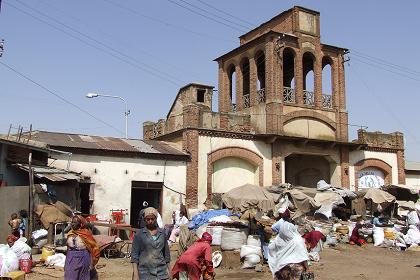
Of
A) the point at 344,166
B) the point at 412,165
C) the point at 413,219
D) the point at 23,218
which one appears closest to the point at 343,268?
the point at 413,219

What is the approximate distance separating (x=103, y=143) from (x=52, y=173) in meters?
4.08

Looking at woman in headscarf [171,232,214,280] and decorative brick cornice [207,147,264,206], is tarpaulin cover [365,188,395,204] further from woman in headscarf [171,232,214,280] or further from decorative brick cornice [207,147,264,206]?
woman in headscarf [171,232,214,280]

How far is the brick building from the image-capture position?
71.4ft

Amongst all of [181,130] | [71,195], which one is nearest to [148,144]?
[181,130]

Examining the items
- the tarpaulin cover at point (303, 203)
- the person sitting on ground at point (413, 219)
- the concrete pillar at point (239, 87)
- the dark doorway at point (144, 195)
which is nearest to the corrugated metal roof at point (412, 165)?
the person sitting on ground at point (413, 219)

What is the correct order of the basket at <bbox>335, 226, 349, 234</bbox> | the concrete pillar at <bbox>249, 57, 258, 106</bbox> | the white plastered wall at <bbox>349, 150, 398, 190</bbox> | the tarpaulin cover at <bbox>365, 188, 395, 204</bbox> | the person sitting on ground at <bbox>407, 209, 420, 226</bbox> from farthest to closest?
the white plastered wall at <bbox>349, 150, 398, 190</bbox>
the concrete pillar at <bbox>249, 57, 258, 106</bbox>
the tarpaulin cover at <bbox>365, 188, 395, 204</bbox>
the person sitting on ground at <bbox>407, 209, 420, 226</bbox>
the basket at <bbox>335, 226, 349, 234</bbox>

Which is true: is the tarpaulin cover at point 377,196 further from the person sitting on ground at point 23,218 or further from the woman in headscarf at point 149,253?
the woman in headscarf at point 149,253

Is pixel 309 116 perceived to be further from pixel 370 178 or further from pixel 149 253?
pixel 149 253

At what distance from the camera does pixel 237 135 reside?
2238cm

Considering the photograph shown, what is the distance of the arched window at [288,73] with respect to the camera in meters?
24.2

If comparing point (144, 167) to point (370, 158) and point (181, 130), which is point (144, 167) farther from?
point (370, 158)

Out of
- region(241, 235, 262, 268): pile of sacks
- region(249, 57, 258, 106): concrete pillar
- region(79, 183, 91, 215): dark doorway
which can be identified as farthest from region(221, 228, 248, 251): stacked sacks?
region(249, 57, 258, 106): concrete pillar

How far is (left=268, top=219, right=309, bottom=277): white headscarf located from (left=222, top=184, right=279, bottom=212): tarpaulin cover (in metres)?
9.91

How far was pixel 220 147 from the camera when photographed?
21875 mm
